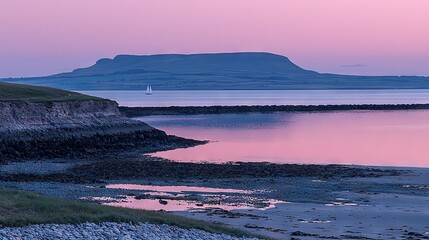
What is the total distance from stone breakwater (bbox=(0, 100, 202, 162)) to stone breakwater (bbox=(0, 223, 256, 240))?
2425 centimetres

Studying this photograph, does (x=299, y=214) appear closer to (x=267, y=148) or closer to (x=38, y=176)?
(x=38, y=176)

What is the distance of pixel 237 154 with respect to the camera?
50219 mm

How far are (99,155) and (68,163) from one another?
16.3 feet

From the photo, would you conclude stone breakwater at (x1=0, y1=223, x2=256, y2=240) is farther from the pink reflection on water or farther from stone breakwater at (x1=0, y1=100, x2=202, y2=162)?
stone breakwater at (x1=0, y1=100, x2=202, y2=162)

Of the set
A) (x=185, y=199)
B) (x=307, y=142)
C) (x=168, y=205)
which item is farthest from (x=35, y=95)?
(x=168, y=205)

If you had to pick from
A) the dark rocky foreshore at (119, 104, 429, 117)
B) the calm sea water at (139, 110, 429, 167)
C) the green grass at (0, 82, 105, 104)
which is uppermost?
the green grass at (0, 82, 105, 104)

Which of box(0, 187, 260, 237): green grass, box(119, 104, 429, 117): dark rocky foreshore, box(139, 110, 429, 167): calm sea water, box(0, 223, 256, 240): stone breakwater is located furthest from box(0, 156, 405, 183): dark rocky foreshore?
box(119, 104, 429, 117): dark rocky foreshore

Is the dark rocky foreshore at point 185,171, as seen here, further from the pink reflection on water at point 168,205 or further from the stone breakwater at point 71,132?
the pink reflection on water at point 168,205

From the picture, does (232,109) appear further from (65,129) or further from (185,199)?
(185,199)

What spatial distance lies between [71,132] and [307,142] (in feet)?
61.4

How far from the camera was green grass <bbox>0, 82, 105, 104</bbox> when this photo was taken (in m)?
54.9

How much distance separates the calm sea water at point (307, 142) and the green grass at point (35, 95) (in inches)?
370

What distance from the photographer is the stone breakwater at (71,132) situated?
45.6m

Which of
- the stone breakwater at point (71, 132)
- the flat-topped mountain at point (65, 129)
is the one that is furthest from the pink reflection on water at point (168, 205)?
the flat-topped mountain at point (65, 129)
